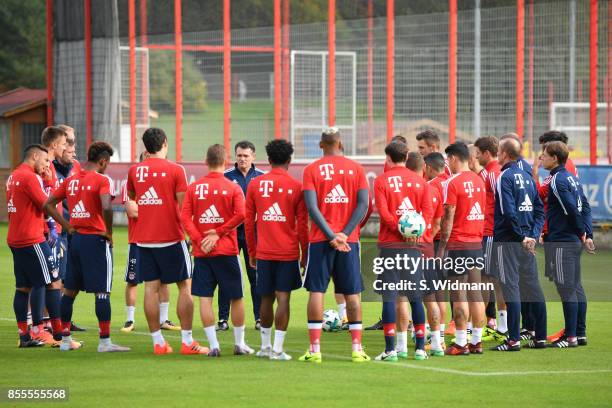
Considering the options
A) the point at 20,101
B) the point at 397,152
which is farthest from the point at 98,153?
the point at 20,101

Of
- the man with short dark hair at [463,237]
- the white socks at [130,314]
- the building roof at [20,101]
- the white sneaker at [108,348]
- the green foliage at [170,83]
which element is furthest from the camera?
the building roof at [20,101]

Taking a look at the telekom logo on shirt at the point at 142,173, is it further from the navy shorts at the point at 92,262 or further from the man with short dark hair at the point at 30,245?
the man with short dark hair at the point at 30,245

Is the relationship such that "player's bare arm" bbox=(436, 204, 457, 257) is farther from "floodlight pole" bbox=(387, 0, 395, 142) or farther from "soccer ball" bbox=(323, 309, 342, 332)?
"floodlight pole" bbox=(387, 0, 395, 142)

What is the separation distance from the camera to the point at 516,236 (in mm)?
12336

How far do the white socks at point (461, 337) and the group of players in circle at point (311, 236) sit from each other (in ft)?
0.07

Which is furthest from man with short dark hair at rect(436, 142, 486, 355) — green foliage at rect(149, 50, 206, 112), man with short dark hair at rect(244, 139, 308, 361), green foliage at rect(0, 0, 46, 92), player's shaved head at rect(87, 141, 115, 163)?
green foliage at rect(0, 0, 46, 92)

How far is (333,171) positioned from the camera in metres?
11.1

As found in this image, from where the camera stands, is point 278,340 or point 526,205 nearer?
point 278,340

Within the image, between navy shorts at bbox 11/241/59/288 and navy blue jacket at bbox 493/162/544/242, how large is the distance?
4547 millimetres

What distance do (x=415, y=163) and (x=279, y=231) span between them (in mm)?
1427

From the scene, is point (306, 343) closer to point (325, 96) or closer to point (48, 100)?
point (325, 96)

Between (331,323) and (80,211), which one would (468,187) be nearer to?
(331,323)

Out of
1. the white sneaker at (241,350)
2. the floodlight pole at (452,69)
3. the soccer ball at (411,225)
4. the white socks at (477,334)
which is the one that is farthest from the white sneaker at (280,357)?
the floodlight pole at (452,69)

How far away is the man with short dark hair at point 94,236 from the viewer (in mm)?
12086
